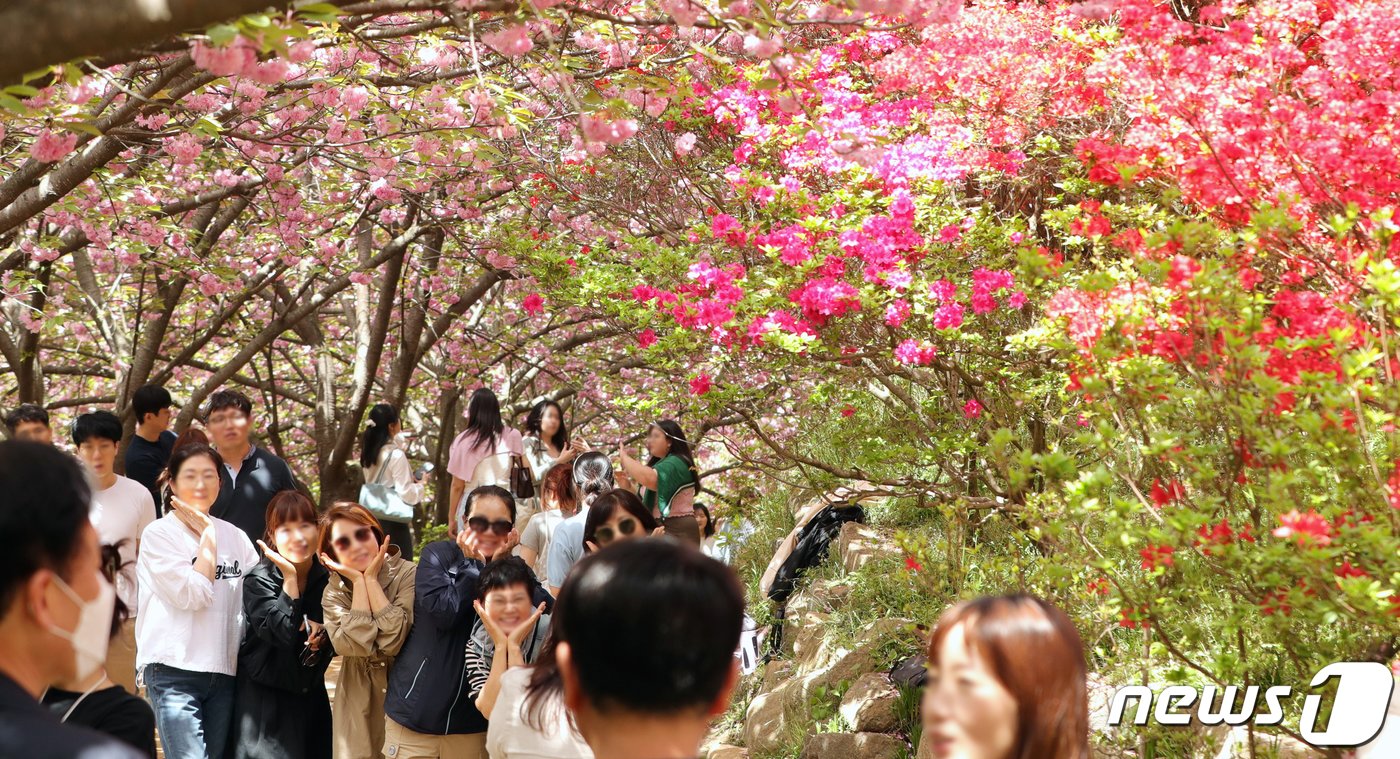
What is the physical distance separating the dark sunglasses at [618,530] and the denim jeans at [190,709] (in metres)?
1.37

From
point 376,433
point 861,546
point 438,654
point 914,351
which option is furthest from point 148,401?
point 861,546

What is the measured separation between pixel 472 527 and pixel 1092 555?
2.19 m

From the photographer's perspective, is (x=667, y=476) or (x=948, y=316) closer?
(x=948, y=316)

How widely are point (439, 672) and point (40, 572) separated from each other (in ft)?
8.76

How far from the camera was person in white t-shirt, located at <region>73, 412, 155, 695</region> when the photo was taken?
4848 mm

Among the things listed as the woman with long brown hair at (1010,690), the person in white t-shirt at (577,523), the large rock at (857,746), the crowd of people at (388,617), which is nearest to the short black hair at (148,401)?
the crowd of people at (388,617)

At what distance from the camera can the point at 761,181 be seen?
5.93 m

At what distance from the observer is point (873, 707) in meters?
5.62

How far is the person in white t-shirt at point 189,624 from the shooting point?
4.16 m

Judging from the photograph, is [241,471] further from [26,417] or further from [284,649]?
[284,649]

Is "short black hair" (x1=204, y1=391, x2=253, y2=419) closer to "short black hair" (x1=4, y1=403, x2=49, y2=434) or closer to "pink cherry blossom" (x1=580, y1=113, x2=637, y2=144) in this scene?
"short black hair" (x1=4, y1=403, x2=49, y2=434)

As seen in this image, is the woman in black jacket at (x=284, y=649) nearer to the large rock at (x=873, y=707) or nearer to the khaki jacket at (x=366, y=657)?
the khaki jacket at (x=366, y=657)

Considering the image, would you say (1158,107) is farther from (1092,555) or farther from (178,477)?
(178,477)

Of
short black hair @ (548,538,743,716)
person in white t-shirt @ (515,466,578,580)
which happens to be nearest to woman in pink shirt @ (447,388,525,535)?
person in white t-shirt @ (515,466,578,580)
